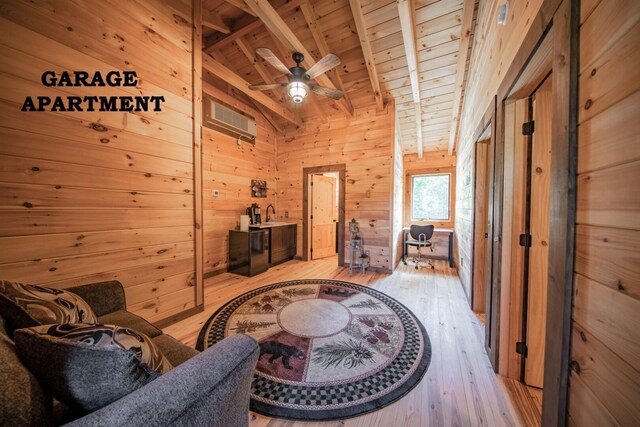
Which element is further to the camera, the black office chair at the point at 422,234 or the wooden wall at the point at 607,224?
the black office chair at the point at 422,234

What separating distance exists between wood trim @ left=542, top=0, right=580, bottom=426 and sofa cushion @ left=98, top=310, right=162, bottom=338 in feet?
6.26

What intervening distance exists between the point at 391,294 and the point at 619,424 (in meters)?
2.54

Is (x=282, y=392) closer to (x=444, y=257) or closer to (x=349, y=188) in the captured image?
(x=349, y=188)

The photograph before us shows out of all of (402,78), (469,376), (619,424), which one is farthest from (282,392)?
(402,78)

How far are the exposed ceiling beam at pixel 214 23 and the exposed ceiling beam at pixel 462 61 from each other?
2913 millimetres

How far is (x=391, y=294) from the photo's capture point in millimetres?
3035

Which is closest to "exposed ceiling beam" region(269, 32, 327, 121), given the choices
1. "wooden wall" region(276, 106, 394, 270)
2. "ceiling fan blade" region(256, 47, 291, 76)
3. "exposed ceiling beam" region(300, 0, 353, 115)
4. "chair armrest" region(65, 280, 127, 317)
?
"wooden wall" region(276, 106, 394, 270)

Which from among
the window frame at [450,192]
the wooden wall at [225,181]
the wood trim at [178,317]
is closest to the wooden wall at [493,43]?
the window frame at [450,192]

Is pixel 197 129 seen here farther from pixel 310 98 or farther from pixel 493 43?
pixel 493 43

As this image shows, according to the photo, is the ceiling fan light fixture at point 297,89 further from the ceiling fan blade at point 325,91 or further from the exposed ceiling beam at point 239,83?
the exposed ceiling beam at point 239,83

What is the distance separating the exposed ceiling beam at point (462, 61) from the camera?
2307mm

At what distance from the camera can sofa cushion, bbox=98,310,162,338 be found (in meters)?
1.29

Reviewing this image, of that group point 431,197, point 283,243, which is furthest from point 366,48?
point 431,197

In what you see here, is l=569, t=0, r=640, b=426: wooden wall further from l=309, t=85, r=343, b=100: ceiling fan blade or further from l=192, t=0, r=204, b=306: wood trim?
l=192, t=0, r=204, b=306: wood trim
